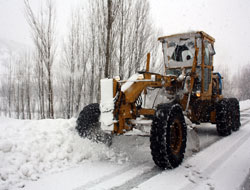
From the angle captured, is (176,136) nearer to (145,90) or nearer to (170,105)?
(170,105)

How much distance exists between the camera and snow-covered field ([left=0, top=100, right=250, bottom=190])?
3.25 meters

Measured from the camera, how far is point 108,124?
4023 mm

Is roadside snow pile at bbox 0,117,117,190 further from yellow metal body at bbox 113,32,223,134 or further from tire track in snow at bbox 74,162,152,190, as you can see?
yellow metal body at bbox 113,32,223,134

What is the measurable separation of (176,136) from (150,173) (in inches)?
38.4

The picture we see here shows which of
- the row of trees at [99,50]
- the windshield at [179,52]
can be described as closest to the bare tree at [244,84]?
the row of trees at [99,50]

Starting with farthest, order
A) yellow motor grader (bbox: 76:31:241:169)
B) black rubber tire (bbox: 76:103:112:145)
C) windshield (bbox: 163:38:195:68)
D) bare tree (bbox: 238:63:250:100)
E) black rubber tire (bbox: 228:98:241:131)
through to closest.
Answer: bare tree (bbox: 238:63:250:100), black rubber tire (bbox: 228:98:241:131), windshield (bbox: 163:38:195:68), black rubber tire (bbox: 76:103:112:145), yellow motor grader (bbox: 76:31:241:169)

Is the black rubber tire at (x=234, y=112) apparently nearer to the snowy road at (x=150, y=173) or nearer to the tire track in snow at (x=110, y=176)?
the snowy road at (x=150, y=173)

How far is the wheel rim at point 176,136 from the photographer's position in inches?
164

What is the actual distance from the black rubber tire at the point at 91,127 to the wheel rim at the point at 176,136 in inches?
57.0

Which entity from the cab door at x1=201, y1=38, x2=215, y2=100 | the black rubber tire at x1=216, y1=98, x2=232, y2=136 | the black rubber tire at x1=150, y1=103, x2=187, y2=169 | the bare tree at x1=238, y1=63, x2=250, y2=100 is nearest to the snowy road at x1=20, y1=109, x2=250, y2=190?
the black rubber tire at x1=150, y1=103, x2=187, y2=169

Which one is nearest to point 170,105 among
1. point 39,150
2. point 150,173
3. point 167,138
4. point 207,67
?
point 167,138

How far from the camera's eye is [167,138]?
3855 millimetres

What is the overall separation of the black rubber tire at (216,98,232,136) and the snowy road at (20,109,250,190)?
1585 millimetres

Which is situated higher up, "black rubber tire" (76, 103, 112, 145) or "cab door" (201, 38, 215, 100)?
"cab door" (201, 38, 215, 100)
